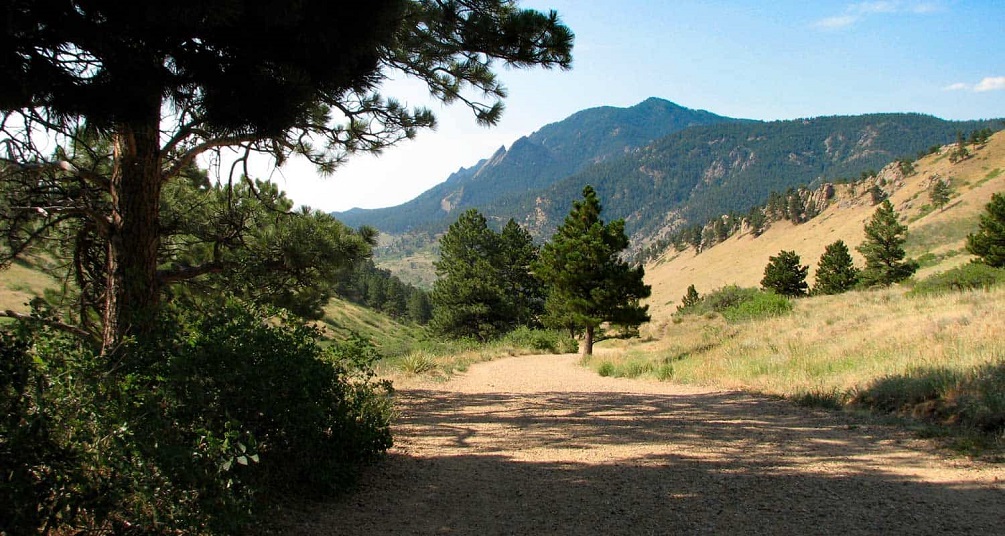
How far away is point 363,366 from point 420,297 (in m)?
77.4

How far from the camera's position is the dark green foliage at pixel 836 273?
1578 inches

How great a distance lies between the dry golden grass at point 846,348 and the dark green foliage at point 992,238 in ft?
64.0

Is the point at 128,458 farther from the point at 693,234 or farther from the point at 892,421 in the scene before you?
the point at 693,234

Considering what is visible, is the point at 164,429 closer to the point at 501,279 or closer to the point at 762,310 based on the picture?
the point at 762,310

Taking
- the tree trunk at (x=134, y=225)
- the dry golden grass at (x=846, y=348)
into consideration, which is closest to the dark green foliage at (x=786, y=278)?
the dry golden grass at (x=846, y=348)

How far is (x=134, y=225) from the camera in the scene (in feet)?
14.5

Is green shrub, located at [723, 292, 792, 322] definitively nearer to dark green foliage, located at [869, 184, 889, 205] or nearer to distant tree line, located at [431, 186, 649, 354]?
distant tree line, located at [431, 186, 649, 354]

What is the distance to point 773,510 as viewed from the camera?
3617 millimetres

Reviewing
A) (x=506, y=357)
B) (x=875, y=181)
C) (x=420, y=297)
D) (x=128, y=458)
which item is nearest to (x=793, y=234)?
(x=875, y=181)

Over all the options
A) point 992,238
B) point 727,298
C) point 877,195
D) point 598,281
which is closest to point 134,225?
point 598,281

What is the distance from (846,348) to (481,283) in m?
26.1

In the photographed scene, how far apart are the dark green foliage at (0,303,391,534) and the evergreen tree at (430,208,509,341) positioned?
30.9m

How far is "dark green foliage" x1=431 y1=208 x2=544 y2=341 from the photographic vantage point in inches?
1382

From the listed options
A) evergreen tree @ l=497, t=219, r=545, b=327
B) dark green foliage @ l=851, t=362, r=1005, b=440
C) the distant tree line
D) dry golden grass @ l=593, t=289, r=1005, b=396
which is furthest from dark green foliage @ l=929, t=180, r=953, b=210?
dark green foliage @ l=851, t=362, r=1005, b=440
